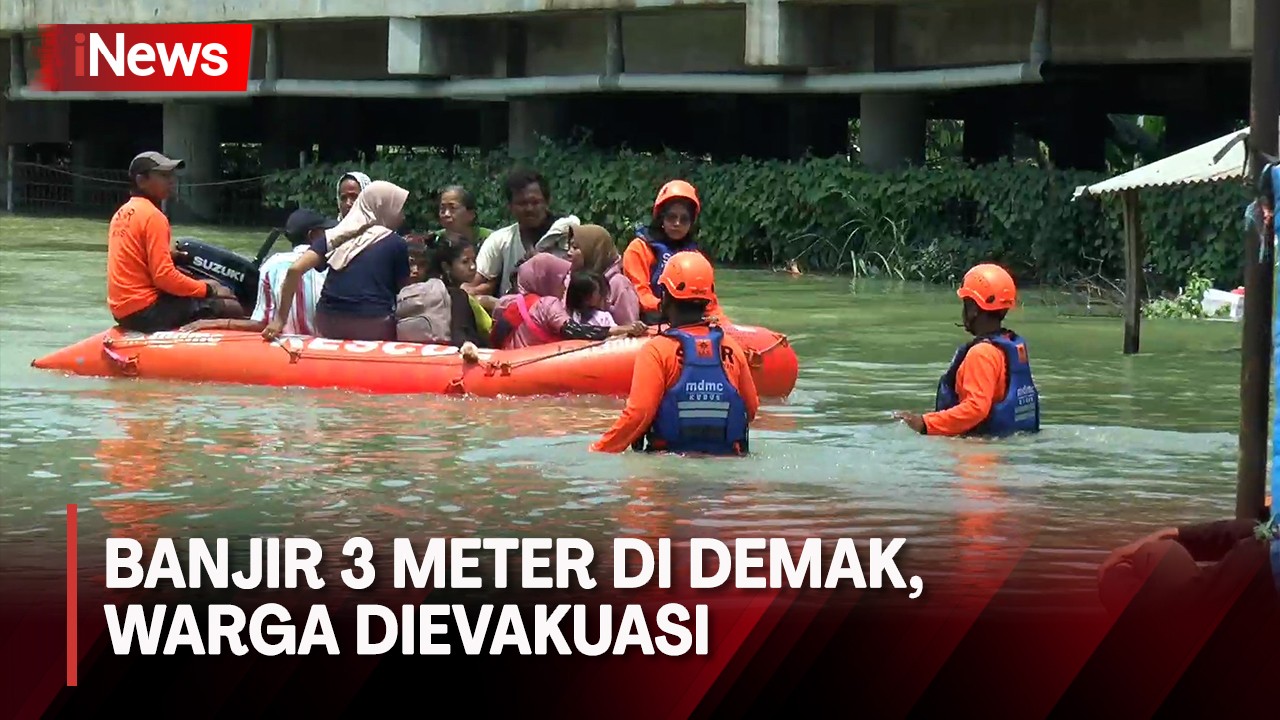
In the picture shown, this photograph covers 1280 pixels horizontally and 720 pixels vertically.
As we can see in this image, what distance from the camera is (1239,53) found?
20.3 metres

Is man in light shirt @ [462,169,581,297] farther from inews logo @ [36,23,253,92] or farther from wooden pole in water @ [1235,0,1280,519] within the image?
inews logo @ [36,23,253,92]

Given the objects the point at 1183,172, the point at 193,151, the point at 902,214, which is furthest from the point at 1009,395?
the point at 193,151

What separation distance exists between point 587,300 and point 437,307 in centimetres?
91

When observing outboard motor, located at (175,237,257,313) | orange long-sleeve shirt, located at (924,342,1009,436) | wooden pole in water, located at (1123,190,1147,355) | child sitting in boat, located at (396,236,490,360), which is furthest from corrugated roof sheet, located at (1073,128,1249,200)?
outboard motor, located at (175,237,257,313)

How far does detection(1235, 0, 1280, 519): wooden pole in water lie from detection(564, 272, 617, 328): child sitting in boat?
6.81 m

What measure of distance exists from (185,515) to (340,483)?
1018 mm

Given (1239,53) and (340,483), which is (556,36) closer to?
(1239,53)

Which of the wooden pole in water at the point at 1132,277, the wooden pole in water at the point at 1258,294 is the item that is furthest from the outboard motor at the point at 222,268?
the wooden pole in water at the point at 1258,294

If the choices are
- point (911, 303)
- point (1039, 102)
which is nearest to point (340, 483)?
point (911, 303)

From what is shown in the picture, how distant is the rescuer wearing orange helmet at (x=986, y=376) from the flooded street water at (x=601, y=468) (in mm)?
124

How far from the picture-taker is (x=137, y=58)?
105ft

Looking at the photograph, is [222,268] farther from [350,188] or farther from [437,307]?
Answer: [437,307]

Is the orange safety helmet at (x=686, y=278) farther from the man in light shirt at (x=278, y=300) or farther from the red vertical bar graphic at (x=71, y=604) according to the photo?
the man in light shirt at (x=278, y=300)

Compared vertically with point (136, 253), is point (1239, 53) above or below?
above
